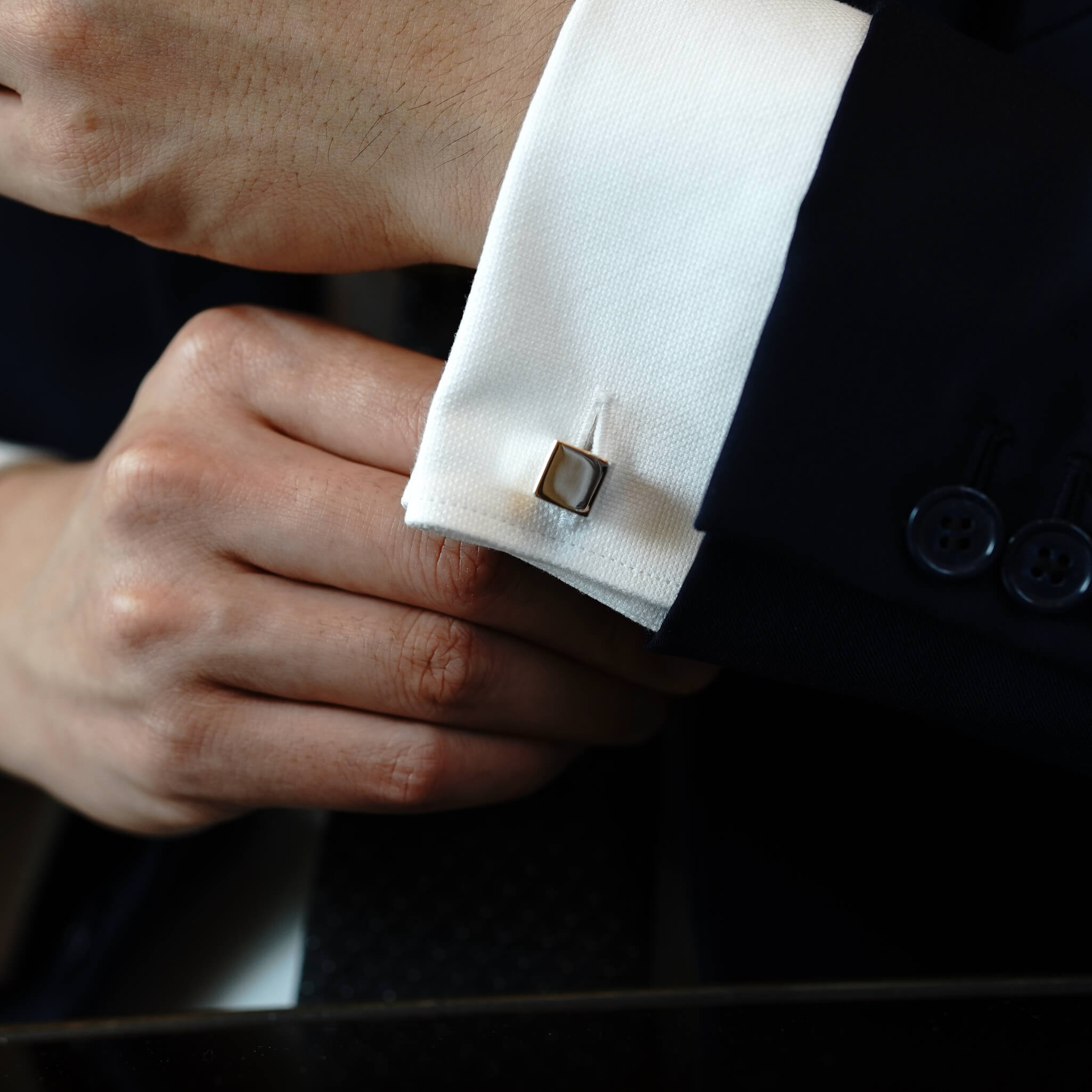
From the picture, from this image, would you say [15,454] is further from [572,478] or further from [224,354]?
[572,478]

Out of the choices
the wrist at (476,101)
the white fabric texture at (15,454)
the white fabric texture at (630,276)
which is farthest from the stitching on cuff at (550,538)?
the white fabric texture at (15,454)

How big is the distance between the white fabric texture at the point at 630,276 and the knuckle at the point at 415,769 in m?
0.12

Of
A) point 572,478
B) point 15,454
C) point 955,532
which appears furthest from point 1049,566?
point 15,454

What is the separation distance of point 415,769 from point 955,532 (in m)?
0.22

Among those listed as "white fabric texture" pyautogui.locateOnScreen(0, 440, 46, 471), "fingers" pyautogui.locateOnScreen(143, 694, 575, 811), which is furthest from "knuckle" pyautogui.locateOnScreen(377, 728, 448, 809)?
"white fabric texture" pyautogui.locateOnScreen(0, 440, 46, 471)

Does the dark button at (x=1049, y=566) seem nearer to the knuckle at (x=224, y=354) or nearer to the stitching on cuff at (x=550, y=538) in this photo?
the stitching on cuff at (x=550, y=538)

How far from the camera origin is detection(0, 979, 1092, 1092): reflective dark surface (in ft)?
0.96

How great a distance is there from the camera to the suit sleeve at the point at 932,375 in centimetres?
27

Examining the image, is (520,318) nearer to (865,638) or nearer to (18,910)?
(865,638)

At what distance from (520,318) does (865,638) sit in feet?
0.47

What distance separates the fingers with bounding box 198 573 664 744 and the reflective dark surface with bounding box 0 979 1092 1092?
109 millimetres

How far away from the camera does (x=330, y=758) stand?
1.26ft

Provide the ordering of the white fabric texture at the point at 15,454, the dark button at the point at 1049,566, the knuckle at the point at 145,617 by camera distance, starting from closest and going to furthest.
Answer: the dark button at the point at 1049,566 → the knuckle at the point at 145,617 → the white fabric texture at the point at 15,454

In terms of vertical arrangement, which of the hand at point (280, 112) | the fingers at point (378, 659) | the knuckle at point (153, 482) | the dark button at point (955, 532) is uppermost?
the hand at point (280, 112)
